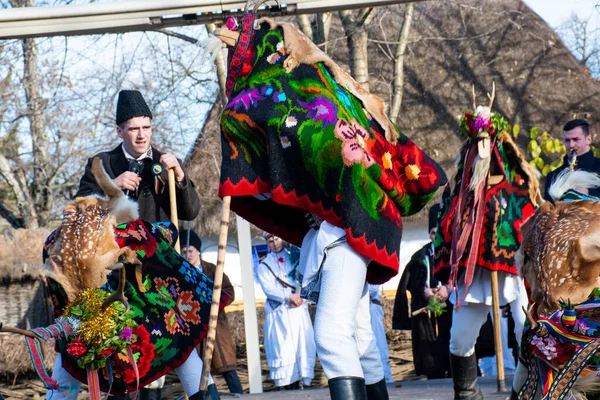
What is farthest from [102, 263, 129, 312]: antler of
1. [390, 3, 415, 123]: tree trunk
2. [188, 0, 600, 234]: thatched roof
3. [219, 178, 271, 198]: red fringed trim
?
[188, 0, 600, 234]: thatched roof

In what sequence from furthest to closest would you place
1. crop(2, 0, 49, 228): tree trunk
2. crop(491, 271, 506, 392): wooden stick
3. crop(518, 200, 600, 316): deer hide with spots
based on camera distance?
1. crop(2, 0, 49, 228): tree trunk
2. crop(491, 271, 506, 392): wooden stick
3. crop(518, 200, 600, 316): deer hide with spots

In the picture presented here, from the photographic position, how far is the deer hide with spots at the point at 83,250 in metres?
4.86

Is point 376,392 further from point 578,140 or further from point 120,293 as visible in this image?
point 578,140

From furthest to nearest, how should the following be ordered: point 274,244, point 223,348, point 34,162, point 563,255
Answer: point 34,162
point 274,244
point 223,348
point 563,255

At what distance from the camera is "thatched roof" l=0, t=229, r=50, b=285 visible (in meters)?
12.4

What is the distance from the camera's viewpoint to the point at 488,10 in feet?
55.0

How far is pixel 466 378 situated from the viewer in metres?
6.75

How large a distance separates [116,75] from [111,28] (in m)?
7.50

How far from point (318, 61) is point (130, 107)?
1.85 m

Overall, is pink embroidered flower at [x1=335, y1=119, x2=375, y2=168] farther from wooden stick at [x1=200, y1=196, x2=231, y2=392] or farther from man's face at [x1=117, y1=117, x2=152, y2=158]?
man's face at [x1=117, y1=117, x2=152, y2=158]

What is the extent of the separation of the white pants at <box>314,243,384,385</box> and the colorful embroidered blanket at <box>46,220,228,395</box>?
1.20 meters

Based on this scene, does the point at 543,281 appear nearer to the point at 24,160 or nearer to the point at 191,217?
the point at 191,217

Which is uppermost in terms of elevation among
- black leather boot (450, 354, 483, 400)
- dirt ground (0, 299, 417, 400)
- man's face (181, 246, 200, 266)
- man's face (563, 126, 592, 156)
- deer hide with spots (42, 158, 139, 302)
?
man's face (563, 126, 592, 156)

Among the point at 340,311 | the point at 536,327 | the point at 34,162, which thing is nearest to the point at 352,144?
the point at 340,311
